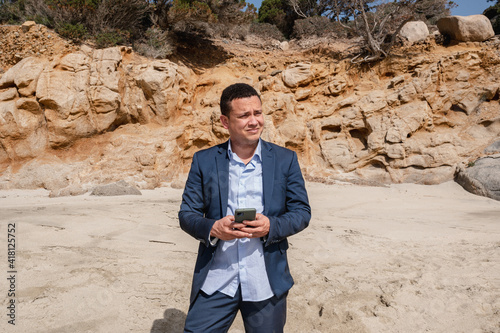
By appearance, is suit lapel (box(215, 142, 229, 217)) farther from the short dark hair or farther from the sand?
the sand

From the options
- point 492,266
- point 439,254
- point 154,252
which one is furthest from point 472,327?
point 154,252

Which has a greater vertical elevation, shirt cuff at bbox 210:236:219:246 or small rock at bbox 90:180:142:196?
shirt cuff at bbox 210:236:219:246

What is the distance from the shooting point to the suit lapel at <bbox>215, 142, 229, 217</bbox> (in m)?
1.69

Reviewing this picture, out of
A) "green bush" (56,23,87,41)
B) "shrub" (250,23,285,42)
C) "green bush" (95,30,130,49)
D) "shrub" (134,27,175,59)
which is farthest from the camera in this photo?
"shrub" (250,23,285,42)

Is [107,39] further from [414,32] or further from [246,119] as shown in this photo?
[414,32]

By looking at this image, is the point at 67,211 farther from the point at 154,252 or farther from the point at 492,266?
the point at 492,266

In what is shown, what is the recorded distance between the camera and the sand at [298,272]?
276 cm

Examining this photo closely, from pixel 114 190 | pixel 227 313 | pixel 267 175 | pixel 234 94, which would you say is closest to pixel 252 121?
pixel 234 94

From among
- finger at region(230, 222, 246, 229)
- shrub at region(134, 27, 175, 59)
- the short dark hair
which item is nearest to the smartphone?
finger at region(230, 222, 246, 229)

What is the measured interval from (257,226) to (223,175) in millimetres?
362

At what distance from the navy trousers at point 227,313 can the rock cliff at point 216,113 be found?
7.83 meters

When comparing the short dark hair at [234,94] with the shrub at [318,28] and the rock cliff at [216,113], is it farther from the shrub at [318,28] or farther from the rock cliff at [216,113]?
the shrub at [318,28]

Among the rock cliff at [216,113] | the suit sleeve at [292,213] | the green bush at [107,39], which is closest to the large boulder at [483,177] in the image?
the rock cliff at [216,113]

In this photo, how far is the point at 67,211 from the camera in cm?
571
